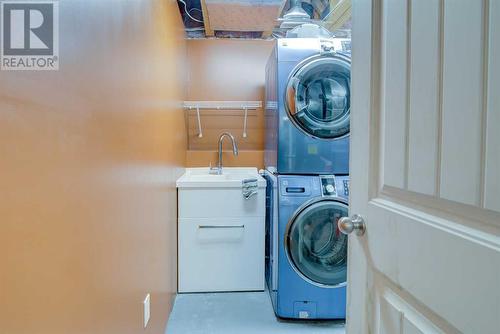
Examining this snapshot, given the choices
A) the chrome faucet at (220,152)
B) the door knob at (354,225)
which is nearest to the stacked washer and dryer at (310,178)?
the chrome faucet at (220,152)

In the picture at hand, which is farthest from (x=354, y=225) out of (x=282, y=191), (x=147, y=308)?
(x=282, y=191)

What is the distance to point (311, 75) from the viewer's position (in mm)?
2291

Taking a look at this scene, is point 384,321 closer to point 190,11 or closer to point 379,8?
point 379,8

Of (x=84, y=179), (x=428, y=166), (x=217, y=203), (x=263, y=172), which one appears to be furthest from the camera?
(x=263, y=172)

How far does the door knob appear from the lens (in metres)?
0.94

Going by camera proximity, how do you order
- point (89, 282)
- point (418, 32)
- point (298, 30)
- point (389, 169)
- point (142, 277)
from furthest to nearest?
point (298, 30), point (142, 277), point (89, 282), point (389, 169), point (418, 32)

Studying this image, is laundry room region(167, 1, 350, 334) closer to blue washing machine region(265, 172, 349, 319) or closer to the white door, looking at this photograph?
blue washing machine region(265, 172, 349, 319)

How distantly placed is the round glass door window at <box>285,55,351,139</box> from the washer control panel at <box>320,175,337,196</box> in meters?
0.28

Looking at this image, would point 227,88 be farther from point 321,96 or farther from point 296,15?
point 321,96

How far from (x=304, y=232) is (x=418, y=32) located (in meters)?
1.75

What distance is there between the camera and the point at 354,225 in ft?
3.14

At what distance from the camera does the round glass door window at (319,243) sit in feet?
7.43

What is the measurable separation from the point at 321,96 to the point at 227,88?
1201 millimetres

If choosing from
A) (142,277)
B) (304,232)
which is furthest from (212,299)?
(142,277)
